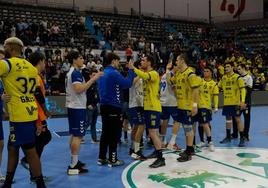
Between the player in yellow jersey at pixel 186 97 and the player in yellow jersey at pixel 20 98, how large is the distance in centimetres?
289

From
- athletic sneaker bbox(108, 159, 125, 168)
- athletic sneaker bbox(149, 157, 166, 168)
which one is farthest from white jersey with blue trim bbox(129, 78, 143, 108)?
athletic sneaker bbox(149, 157, 166, 168)

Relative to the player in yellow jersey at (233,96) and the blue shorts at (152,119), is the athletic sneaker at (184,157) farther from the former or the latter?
the player in yellow jersey at (233,96)

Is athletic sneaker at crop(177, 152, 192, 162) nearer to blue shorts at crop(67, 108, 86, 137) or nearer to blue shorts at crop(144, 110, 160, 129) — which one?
blue shorts at crop(144, 110, 160, 129)

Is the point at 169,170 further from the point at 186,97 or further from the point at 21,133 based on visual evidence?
the point at 21,133

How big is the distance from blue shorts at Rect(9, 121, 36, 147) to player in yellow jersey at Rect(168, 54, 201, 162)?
2.91m

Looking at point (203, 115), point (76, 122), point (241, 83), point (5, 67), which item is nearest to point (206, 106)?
point (203, 115)

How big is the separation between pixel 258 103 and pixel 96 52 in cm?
858

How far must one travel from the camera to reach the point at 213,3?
31219 mm

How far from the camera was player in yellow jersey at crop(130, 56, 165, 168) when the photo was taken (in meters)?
5.90

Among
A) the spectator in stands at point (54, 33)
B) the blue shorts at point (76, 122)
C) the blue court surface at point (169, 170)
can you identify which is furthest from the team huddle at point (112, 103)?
the spectator in stands at point (54, 33)

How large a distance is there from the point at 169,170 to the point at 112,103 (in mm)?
1401

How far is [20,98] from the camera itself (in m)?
4.16

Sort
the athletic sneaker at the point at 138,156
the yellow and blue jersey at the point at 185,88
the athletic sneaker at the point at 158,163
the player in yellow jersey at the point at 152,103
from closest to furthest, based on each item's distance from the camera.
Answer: the athletic sneaker at the point at 158,163 < the player in yellow jersey at the point at 152,103 < the yellow and blue jersey at the point at 185,88 < the athletic sneaker at the point at 138,156

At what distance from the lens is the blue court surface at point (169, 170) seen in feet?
16.4
